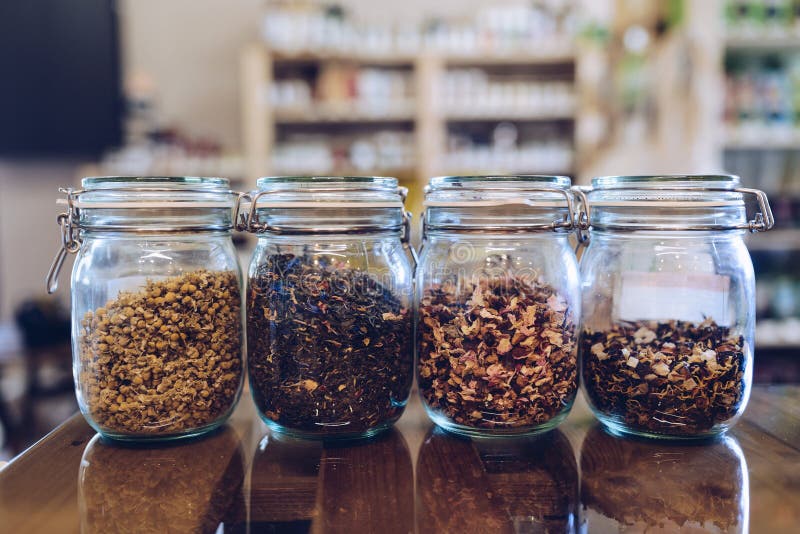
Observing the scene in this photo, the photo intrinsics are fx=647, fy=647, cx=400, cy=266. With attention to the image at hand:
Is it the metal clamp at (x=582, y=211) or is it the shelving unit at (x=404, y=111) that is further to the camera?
the shelving unit at (x=404, y=111)

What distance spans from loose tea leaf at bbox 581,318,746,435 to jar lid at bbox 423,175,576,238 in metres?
0.14

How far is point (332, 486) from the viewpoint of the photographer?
55 centimetres

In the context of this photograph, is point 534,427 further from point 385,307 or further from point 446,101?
point 446,101

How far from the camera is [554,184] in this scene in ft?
2.09

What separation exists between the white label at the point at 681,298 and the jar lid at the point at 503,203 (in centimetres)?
11

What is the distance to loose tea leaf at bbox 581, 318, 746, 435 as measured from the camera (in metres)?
0.63

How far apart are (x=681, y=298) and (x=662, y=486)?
21 centimetres

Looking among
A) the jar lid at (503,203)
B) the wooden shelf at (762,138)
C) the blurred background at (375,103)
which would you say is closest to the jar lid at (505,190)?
the jar lid at (503,203)

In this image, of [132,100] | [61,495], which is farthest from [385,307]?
[132,100]

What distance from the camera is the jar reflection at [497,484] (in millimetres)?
486

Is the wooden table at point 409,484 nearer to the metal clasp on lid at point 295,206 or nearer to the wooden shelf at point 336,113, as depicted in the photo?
the metal clasp on lid at point 295,206

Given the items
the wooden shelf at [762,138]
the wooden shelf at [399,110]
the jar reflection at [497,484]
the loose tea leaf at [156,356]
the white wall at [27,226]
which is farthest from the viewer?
the white wall at [27,226]

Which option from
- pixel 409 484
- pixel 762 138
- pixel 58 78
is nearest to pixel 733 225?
pixel 409 484

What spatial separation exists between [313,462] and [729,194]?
0.48 meters
